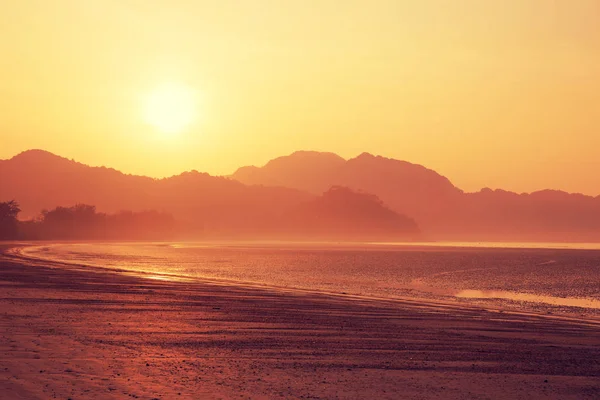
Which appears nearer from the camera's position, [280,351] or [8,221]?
[280,351]

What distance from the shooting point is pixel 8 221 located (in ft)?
574

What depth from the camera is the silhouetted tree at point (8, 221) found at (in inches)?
6796

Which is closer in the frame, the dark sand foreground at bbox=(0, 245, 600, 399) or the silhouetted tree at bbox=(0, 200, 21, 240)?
the dark sand foreground at bbox=(0, 245, 600, 399)

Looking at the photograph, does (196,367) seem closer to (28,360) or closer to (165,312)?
(28,360)

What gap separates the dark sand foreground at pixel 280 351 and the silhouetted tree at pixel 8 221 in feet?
500

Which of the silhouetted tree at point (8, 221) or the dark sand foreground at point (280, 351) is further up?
the silhouetted tree at point (8, 221)

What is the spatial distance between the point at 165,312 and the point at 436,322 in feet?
33.2

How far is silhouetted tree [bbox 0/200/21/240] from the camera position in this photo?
172625 mm

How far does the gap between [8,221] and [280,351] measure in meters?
171

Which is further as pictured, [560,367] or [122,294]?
[122,294]

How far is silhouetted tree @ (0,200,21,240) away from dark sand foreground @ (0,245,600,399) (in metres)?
152

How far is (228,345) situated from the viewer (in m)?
19.7

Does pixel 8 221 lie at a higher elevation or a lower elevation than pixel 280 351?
higher

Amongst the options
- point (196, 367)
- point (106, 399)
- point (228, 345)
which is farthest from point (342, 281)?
point (106, 399)
